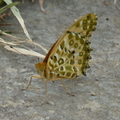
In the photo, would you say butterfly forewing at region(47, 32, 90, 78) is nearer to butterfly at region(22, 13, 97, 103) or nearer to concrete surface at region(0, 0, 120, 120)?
butterfly at region(22, 13, 97, 103)

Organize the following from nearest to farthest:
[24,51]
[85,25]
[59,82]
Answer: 1. [85,25]
2. [59,82]
3. [24,51]

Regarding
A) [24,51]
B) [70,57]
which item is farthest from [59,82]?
[24,51]

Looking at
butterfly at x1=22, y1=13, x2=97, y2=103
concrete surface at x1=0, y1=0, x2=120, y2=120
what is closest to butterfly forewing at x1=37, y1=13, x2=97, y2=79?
butterfly at x1=22, y1=13, x2=97, y2=103

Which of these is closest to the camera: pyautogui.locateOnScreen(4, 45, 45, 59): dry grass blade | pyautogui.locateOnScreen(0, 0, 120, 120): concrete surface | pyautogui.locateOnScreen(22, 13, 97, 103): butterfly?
pyautogui.locateOnScreen(0, 0, 120, 120): concrete surface

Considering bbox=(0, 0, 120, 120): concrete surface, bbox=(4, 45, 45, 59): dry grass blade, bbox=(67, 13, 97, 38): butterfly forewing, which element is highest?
bbox=(67, 13, 97, 38): butterfly forewing

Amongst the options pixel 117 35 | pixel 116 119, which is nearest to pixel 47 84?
pixel 116 119

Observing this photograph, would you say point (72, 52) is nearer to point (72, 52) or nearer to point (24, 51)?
point (72, 52)

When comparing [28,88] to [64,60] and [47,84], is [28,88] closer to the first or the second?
[47,84]
